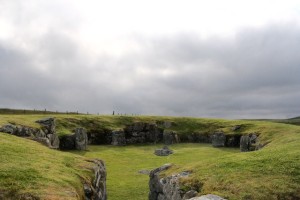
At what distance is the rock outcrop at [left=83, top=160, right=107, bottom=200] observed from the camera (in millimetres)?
27656

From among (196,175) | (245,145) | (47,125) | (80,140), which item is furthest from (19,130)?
(245,145)

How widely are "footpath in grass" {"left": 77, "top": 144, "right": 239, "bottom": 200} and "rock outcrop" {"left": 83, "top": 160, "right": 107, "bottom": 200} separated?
536 cm

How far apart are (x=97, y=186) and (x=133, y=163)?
1150 inches

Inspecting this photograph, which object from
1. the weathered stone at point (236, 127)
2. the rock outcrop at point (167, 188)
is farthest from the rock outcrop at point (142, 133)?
the rock outcrop at point (167, 188)

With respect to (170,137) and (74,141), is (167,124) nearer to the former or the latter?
(170,137)

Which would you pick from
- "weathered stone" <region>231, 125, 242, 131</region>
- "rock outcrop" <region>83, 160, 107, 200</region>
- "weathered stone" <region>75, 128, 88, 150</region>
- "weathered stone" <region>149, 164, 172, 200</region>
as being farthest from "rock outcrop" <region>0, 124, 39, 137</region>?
"weathered stone" <region>231, 125, 242, 131</region>

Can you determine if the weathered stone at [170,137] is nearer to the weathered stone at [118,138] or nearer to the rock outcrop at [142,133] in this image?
the rock outcrop at [142,133]

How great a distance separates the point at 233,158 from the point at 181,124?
219ft

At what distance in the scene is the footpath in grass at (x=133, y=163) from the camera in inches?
1658

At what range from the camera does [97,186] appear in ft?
105

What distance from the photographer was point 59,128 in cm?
7738

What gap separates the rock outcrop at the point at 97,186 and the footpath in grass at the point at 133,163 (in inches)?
211

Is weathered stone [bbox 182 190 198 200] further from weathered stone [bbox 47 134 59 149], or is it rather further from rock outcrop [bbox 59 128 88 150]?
rock outcrop [bbox 59 128 88 150]

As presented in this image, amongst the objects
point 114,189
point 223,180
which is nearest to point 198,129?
point 114,189
